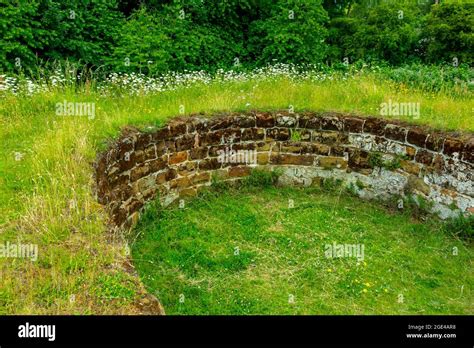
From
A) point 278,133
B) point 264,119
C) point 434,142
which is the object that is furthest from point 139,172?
point 434,142

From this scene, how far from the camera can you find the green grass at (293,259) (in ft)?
18.2

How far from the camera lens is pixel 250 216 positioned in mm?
7191

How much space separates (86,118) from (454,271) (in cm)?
528

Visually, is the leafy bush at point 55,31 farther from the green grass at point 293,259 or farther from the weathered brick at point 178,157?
the green grass at point 293,259

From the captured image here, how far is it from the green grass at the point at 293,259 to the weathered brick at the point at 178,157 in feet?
2.17

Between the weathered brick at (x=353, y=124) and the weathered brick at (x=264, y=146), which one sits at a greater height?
the weathered brick at (x=353, y=124)

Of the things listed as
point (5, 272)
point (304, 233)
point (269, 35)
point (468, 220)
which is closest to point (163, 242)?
point (304, 233)

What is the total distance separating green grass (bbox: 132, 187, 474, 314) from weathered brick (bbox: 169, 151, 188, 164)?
66 cm

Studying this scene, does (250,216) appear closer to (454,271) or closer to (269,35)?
(454,271)

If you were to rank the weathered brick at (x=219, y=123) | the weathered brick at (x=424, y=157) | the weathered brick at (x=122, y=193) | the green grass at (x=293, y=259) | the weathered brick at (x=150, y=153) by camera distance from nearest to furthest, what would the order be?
the green grass at (x=293, y=259) → the weathered brick at (x=122, y=193) → the weathered brick at (x=150, y=153) → the weathered brick at (x=424, y=157) → the weathered brick at (x=219, y=123)

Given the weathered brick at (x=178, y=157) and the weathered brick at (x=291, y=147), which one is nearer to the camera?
the weathered brick at (x=178, y=157)
